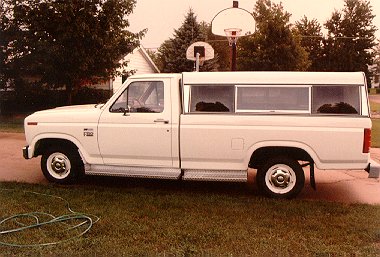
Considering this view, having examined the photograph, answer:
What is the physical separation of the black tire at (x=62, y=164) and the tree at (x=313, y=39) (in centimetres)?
3765

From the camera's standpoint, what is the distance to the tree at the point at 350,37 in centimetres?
3916

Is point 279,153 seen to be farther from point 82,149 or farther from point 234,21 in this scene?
point 234,21

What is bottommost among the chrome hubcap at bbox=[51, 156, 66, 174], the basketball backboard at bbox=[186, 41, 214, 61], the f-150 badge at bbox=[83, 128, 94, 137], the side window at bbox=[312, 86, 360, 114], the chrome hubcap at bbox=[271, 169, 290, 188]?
the chrome hubcap at bbox=[271, 169, 290, 188]

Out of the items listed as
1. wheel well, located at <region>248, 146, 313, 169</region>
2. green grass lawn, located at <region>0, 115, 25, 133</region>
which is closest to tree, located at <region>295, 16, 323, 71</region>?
green grass lawn, located at <region>0, 115, 25, 133</region>

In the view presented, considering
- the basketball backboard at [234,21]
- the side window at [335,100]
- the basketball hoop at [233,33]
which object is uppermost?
the basketball backboard at [234,21]

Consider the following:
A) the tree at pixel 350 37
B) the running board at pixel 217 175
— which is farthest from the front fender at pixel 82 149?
the tree at pixel 350 37

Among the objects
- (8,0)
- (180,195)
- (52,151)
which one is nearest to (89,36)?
(8,0)

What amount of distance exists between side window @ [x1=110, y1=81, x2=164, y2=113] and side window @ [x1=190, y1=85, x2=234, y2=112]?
0.54 meters

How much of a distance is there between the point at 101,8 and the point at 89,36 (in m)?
1.28

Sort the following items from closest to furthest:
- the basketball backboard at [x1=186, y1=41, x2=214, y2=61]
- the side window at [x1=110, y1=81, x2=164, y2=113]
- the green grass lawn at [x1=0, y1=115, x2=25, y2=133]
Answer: the side window at [x1=110, y1=81, x2=164, y2=113] < the basketball backboard at [x1=186, y1=41, x2=214, y2=61] < the green grass lawn at [x1=0, y1=115, x2=25, y2=133]

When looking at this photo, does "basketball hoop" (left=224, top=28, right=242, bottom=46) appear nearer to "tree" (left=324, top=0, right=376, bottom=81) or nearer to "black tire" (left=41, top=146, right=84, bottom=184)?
"black tire" (left=41, top=146, right=84, bottom=184)

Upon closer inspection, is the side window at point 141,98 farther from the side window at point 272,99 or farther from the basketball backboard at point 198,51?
the basketball backboard at point 198,51

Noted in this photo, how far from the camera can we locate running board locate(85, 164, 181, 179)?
6867mm

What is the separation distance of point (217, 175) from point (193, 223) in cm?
145
